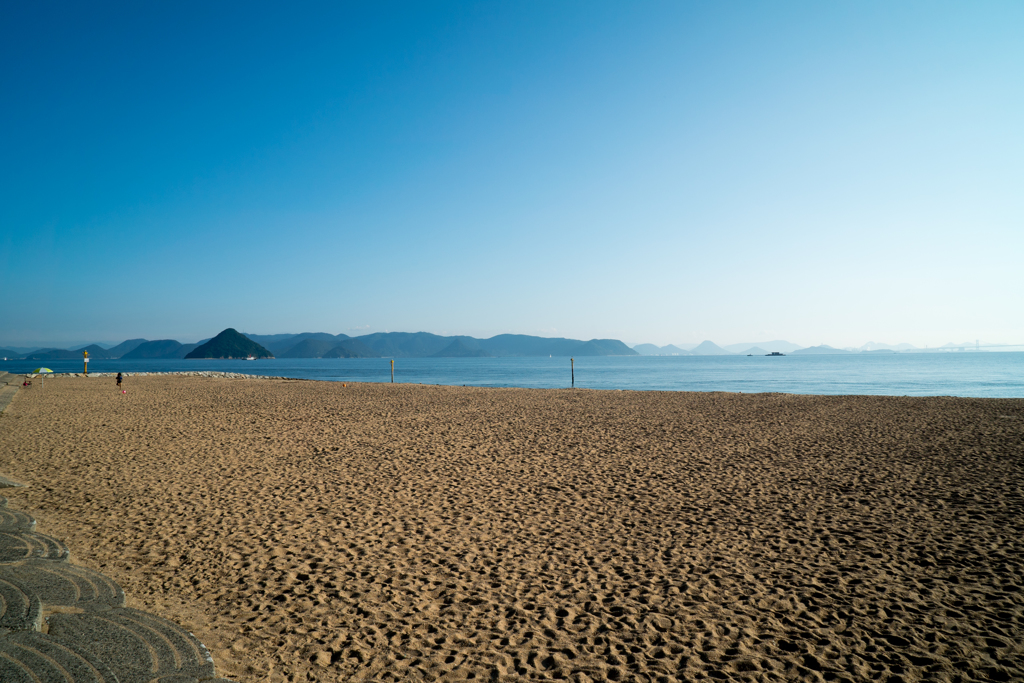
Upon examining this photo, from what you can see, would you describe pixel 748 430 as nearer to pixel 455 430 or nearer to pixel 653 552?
pixel 455 430

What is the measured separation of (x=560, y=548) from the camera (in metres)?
5.40

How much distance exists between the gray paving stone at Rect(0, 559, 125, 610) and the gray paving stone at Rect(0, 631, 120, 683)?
2.41 ft

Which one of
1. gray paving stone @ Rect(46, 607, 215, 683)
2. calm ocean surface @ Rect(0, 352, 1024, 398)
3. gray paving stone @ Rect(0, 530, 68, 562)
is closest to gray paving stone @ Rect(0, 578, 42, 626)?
gray paving stone @ Rect(46, 607, 215, 683)

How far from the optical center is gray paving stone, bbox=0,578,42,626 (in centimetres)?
332

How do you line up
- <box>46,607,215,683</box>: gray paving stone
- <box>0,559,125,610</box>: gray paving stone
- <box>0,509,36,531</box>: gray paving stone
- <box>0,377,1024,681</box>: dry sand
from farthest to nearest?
<box>0,509,36,531</box>: gray paving stone, <box>0,559,125,610</box>: gray paving stone, <box>0,377,1024,681</box>: dry sand, <box>46,607,215,683</box>: gray paving stone

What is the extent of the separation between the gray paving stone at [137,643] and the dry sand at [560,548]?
28cm

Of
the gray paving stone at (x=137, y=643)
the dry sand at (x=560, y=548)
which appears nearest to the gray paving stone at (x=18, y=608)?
the gray paving stone at (x=137, y=643)

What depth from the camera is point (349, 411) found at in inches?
682

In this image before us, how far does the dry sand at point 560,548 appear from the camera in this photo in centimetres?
355

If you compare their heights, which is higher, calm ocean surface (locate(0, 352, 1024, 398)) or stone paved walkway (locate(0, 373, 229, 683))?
stone paved walkway (locate(0, 373, 229, 683))

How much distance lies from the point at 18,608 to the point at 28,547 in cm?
184

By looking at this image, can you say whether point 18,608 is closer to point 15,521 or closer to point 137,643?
point 137,643

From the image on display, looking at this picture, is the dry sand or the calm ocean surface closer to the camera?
the dry sand

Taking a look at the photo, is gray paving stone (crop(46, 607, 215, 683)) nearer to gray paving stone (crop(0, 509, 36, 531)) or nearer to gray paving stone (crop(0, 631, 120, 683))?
gray paving stone (crop(0, 631, 120, 683))
